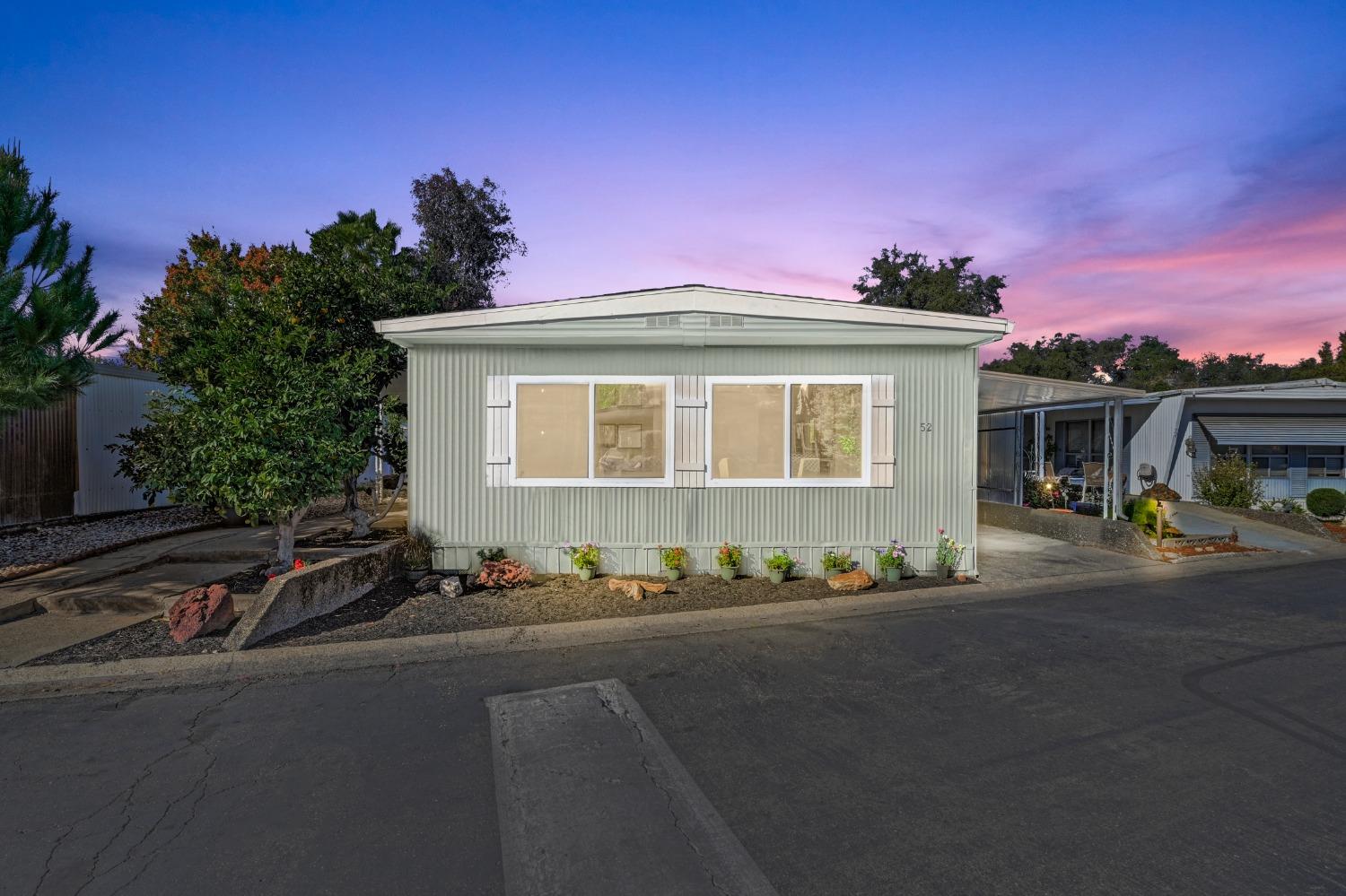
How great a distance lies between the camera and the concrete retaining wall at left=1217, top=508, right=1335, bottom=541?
10.5 m

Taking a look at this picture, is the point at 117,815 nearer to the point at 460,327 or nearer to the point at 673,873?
the point at 673,873

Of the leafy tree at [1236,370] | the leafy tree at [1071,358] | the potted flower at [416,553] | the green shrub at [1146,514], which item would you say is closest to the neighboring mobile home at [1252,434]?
the green shrub at [1146,514]

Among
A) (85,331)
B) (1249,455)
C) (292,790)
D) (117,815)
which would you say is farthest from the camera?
(1249,455)

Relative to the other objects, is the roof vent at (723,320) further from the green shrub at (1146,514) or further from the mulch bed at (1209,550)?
the green shrub at (1146,514)

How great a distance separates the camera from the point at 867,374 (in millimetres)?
7320

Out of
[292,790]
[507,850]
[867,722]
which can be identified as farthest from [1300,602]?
[292,790]

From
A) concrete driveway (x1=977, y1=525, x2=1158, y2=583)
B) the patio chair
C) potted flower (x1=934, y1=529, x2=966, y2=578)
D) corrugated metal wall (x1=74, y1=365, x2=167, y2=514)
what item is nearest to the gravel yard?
corrugated metal wall (x1=74, y1=365, x2=167, y2=514)

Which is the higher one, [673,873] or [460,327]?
[460,327]

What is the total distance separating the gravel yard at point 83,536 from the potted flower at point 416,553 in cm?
228

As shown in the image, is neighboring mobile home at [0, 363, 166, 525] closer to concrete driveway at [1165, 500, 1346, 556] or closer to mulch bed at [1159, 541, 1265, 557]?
mulch bed at [1159, 541, 1265, 557]

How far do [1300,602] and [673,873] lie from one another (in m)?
7.14

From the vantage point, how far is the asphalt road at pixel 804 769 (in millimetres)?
2498

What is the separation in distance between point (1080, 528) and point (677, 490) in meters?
6.36

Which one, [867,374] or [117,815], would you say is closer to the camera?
[117,815]
